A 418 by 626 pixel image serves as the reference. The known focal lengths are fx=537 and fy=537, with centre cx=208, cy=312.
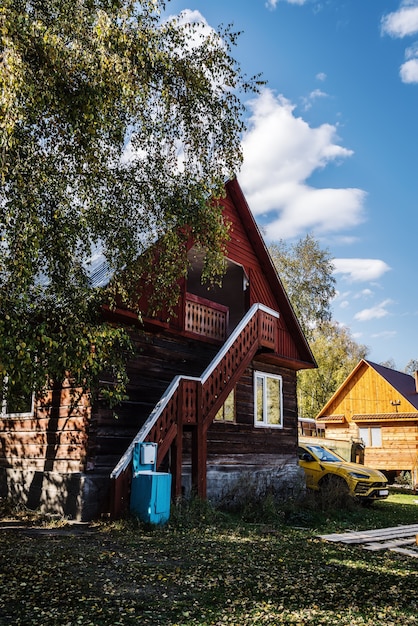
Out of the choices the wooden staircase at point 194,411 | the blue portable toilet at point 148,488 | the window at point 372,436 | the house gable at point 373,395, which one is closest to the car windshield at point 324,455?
the wooden staircase at point 194,411

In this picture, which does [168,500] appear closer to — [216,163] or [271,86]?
[216,163]

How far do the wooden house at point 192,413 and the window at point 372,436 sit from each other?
15.2m

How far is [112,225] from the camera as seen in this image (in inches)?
390

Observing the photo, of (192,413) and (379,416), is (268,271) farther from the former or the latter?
(379,416)

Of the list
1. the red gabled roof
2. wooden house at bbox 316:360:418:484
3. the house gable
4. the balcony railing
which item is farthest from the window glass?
the balcony railing

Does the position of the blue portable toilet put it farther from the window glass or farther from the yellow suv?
the window glass

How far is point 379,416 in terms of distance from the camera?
3178cm

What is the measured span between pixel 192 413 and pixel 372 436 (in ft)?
76.0

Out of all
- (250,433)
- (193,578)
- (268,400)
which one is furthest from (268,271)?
(193,578)

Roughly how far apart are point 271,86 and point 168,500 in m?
8.32

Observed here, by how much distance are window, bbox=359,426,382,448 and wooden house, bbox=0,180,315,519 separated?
15209mm

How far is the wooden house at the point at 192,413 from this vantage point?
11.5m

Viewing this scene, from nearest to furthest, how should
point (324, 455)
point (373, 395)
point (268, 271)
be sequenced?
1. point (268, 271)
2. point (324, 455)
3. point (373, 395)

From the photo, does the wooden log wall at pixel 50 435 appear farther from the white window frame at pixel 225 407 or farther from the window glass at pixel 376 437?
the window glass at pixel 376 437
